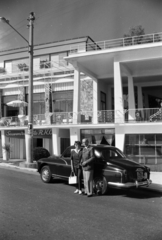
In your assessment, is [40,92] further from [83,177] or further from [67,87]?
[83,177]

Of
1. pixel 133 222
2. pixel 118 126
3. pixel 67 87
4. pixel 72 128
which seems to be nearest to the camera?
pixel 133 222

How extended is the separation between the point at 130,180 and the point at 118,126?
889 cm

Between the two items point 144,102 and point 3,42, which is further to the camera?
point 144,102

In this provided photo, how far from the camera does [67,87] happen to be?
24.3 metres

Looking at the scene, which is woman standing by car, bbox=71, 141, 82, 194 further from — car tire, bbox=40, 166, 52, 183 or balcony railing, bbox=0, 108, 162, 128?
balcony railing, bbox=0, 108, 162, 128

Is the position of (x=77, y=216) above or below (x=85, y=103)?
below

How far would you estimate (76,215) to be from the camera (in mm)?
5934

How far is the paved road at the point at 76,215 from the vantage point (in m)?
4.67

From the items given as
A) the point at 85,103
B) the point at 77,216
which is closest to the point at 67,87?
the point at 85,103

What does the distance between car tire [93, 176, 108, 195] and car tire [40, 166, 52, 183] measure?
2.30 m

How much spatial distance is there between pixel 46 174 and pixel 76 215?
4.90 metres

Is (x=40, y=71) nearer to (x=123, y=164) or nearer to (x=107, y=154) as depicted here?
(x=107, y=154)

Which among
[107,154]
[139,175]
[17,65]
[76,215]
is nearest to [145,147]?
[107,154]

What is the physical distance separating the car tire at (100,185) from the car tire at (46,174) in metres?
2.30
